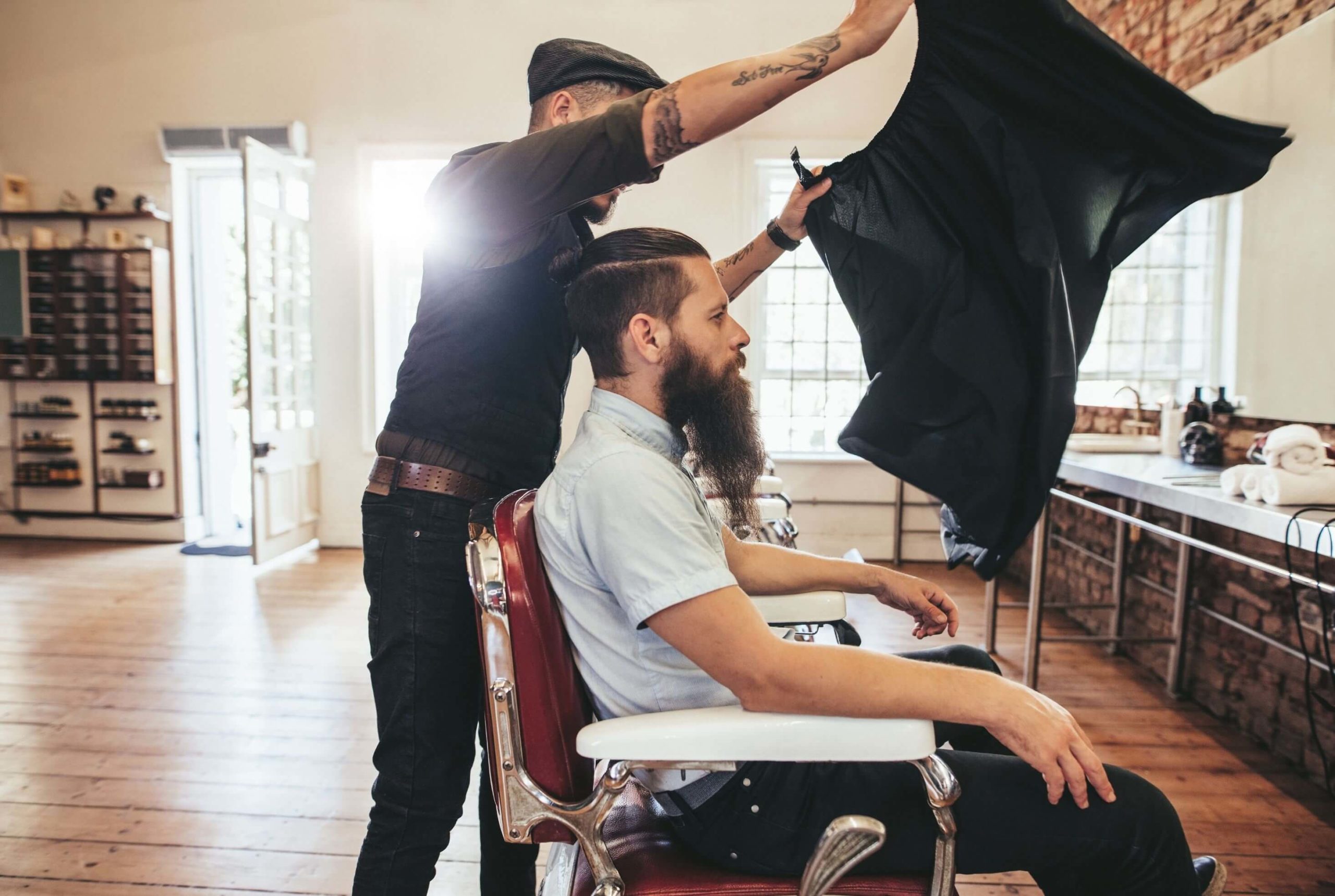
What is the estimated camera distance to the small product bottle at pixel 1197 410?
9.32 ft

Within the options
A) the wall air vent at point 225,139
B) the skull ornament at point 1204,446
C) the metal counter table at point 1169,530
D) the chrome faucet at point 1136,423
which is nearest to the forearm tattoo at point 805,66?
the metal counter table at point 1169,530

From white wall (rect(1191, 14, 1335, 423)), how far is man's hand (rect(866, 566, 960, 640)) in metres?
1.70

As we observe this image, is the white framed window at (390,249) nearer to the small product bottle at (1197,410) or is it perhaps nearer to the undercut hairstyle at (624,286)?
the small product bottle at (1197,410)

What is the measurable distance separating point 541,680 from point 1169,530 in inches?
96.1

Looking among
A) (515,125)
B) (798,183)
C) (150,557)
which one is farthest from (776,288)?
(150,557)

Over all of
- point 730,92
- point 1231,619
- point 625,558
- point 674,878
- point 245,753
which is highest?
point 730,92

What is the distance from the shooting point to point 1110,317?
12.1 feet

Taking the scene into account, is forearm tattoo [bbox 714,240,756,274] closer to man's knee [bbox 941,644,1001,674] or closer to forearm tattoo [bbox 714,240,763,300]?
forearm tattoo [bbox 714,240,763,300]

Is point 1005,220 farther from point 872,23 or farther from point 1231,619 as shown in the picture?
point 1231,619

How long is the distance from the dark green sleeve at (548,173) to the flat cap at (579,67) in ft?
0.66

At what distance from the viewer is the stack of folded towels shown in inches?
71.5

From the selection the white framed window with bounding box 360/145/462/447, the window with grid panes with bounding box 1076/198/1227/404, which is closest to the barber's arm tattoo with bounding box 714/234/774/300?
the window with grid panes with bounding box 1076/198/1227/404

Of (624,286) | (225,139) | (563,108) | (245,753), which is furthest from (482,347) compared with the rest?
(225,139)

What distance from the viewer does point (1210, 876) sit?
1075 mm
